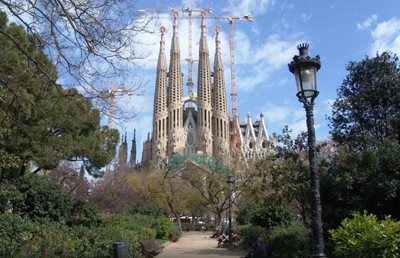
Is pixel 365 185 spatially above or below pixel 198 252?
above

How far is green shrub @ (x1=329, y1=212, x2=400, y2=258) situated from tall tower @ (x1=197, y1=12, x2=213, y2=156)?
92332 millimetres

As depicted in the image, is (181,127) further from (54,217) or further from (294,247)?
(294,247)

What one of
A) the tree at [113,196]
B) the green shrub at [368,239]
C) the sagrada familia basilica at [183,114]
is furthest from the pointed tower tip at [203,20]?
the green shrub at [368,239]

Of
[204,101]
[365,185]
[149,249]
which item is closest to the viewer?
[365,185]

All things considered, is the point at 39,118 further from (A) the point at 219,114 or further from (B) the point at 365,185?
(A) the point at 219,114

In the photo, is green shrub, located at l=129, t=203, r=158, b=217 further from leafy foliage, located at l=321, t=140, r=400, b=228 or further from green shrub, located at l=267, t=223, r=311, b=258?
leafy foliage, located at l=321, t=140, r=400, b=228

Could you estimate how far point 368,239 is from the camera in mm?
8258

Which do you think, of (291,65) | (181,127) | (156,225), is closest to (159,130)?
(181,127)

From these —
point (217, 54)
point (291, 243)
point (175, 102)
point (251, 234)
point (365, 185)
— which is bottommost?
point (291, 243)

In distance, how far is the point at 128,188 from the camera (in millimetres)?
45188

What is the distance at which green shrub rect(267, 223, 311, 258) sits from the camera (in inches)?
584

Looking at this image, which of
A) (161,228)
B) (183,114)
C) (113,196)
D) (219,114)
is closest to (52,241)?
(161,228)

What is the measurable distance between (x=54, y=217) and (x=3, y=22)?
34.6ft

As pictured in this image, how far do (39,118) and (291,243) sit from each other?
386 inches
